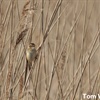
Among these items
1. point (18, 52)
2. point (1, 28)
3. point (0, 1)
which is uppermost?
point (0, 1)

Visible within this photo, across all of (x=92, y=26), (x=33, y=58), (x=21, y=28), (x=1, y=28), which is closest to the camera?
(x=21, y=28)

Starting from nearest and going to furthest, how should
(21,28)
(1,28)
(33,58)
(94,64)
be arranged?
(21,28), (1,28), (33,58), (94,64)

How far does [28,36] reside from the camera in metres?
1.89

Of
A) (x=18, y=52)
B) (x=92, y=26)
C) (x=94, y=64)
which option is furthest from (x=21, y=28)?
(x=92, y=26)

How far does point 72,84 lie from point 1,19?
55cm

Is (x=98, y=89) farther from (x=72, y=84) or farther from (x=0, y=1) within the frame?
(x=0, y=1)

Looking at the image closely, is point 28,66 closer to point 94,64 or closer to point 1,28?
point 1,28

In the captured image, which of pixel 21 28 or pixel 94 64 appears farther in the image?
pixel 94 64

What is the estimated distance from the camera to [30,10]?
5.26 feet

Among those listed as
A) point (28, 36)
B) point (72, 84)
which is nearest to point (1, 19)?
point (28, 36)

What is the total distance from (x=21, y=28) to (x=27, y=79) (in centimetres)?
26

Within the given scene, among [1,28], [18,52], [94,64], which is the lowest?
[94,64]

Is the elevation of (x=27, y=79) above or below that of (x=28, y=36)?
below

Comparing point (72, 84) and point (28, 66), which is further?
point (72, 84)
